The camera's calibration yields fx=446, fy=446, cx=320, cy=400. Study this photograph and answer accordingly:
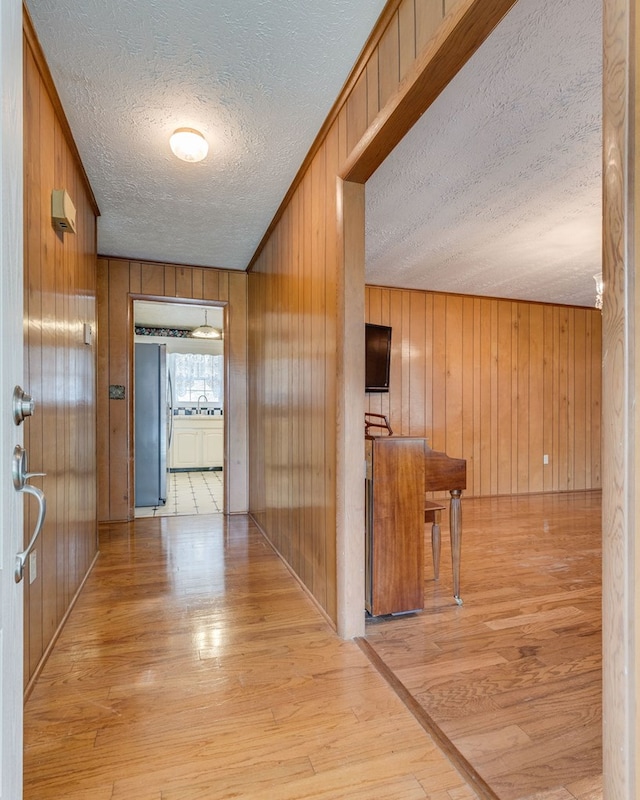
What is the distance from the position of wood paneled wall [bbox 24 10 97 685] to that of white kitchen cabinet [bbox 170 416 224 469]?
467cm

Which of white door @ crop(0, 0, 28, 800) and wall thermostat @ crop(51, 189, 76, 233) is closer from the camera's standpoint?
white door @ crop(0, 0, 28, 800)

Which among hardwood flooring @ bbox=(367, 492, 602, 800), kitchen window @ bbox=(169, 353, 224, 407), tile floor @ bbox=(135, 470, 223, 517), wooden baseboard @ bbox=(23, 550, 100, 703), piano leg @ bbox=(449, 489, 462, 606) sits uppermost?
kitchen window @ bbox=(169, 353, 224, 407)

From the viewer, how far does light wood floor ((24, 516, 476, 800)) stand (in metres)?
1.33

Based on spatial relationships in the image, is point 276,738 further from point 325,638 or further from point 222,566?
point 222,566

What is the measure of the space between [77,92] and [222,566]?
2.81 meters

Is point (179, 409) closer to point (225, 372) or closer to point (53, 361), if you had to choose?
point (225, 372)

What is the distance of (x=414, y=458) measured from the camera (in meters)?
2.42

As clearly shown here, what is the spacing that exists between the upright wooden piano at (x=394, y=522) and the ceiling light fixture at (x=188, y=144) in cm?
176

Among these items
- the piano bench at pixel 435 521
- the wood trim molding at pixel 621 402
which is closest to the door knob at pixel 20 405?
the wood trim molding at pixel 621 402


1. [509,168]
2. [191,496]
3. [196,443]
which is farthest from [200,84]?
[196,443]

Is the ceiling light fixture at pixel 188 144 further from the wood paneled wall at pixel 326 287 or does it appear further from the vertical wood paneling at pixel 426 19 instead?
the vertical wood paneling at pixel 426 19

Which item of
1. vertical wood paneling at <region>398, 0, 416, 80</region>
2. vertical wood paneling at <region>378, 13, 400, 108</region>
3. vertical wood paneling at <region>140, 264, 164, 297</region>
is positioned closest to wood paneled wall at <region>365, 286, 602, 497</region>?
vertical wood paneling at <region>140, 264, 164, 297</region>

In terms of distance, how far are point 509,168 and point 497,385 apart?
3428 mm

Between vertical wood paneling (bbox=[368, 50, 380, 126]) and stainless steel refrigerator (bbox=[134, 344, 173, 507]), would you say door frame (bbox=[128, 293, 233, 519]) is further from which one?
vertical wood paneling (bbox=[368, 50, 380, 126])
